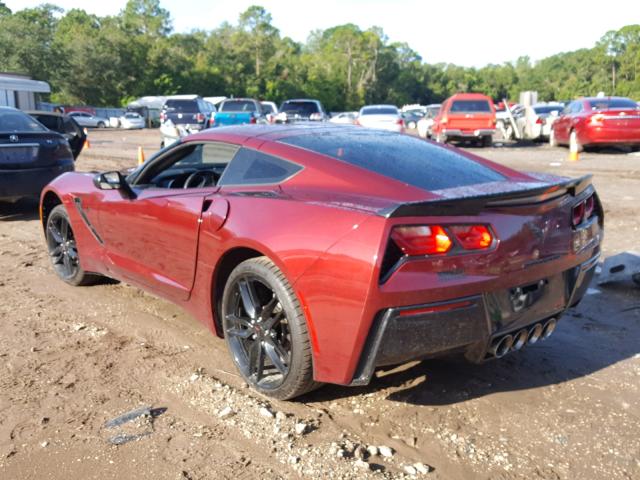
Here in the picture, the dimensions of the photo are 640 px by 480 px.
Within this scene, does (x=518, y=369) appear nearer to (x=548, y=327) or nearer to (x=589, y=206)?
(x=548, y=327)

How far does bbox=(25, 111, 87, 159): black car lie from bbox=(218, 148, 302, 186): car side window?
893 centimetres

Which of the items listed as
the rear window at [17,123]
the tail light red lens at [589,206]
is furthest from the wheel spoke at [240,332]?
the rear window at [17,123]

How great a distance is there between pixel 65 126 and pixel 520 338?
35.6ft

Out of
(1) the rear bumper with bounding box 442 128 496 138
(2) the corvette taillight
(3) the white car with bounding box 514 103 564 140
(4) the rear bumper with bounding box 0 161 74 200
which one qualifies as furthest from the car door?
(3) the white car with bounding box 514 103 564 140

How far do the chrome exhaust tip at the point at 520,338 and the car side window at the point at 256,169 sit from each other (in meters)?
1.40

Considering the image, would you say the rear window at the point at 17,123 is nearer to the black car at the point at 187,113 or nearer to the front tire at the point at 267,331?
the front tire at the point at 267,331

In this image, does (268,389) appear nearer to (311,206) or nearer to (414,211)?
(311,206)

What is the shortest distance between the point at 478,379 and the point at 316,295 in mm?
1241

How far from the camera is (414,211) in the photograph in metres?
2.75

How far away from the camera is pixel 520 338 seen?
3.15 m

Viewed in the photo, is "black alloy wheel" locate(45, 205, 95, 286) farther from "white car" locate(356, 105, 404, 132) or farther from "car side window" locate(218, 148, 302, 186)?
"white car" locate(356, 105, 404, 132)

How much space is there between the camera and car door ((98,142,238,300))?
12.6 feet

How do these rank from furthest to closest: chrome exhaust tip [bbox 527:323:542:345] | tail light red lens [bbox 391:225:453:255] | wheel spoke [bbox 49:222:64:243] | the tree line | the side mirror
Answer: the tree line → wheel spoke [bbox 49:222:64:243] → the side mirror → chrome exhaust tip [bbox 527:323:542:345] → tail light red lens [bbox 391:225:453:255]

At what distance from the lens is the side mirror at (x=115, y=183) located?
14.4ft
